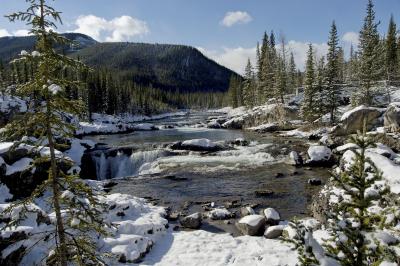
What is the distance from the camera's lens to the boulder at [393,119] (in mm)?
35875

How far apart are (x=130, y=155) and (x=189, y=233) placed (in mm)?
22586

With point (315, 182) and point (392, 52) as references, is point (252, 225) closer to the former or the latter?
point (315, 182)

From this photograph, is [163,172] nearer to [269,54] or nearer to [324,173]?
[324,173]

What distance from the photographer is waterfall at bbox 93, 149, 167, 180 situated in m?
37.2

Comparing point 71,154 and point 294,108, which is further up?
point 294,108

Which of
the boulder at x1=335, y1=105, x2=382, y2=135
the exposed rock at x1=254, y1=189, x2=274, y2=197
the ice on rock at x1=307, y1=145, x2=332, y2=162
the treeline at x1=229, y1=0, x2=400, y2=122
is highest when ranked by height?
the treeline at x1=229, y1=0, x2=400, y2=122

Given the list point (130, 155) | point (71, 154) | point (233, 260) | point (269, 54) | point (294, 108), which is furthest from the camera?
point (269, 54)

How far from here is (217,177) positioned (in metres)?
30.0

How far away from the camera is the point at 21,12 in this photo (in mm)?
7918

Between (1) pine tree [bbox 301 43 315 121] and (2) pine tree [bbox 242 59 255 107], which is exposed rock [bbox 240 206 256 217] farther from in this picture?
(2) pine tree [bbox 242 59 255 107]

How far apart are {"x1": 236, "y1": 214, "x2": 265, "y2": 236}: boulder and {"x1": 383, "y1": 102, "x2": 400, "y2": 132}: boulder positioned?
24.7 m

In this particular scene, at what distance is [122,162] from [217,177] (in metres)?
12.9

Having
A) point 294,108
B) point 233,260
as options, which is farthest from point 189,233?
point 294,108

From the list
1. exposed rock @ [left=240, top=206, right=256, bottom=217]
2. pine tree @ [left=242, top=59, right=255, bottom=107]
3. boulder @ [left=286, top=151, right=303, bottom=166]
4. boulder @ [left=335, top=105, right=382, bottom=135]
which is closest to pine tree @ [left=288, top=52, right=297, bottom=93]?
pine tree @ [left=242, top=59, right=255, bottom=107]
